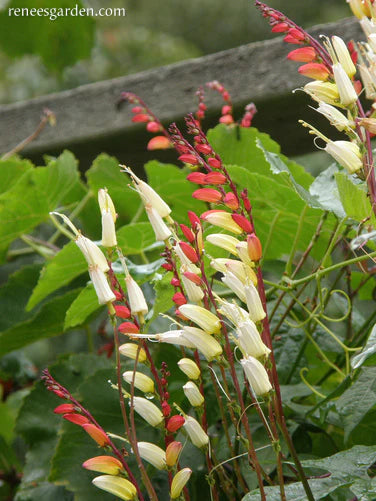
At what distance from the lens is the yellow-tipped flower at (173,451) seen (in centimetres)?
54

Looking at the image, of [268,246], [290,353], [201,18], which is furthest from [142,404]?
[201,18]

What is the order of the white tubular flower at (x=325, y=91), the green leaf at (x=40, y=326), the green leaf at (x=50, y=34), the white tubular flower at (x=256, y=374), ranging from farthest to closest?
the green leaf at (x=50, y=34), the green leaf at (x=40, y=326), the white tubular flower at (x=325, y=91), the white tubular flower at (x=256, y=374)

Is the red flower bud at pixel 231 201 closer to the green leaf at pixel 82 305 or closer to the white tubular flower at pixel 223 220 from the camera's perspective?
the white tubular flower at pixel 223 220

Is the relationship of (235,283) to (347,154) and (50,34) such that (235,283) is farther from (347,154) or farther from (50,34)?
(50,34)

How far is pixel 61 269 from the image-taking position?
0.88 metres

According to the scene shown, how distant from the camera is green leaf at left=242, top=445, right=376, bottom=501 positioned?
54 cm

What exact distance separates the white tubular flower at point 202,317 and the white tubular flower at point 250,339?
0.04 metres

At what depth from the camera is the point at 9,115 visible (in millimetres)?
1448

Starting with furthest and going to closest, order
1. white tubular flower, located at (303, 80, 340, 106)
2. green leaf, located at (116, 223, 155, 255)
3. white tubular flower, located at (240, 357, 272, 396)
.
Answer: green leaf, located at (116, 223, 155, 255) → white tubular flower, located at (303, 80, 340, 106) → white tubular flower, located at (240, 357, 272, 396)

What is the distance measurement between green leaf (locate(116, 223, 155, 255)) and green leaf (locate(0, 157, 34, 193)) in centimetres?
32

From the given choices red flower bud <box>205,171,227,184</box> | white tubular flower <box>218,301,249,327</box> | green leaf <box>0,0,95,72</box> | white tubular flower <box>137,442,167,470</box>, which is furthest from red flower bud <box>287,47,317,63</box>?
green leaf <box>0,0,95,72</box>

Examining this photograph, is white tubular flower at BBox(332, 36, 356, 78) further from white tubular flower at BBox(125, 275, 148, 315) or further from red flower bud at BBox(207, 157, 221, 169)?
white tubular flower at BBox(125, 275, 148, 315)

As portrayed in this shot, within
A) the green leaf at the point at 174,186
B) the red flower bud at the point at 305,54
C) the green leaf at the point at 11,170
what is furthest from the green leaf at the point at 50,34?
the red flower bud at the point at 305,54

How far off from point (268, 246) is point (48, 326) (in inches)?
13.0
